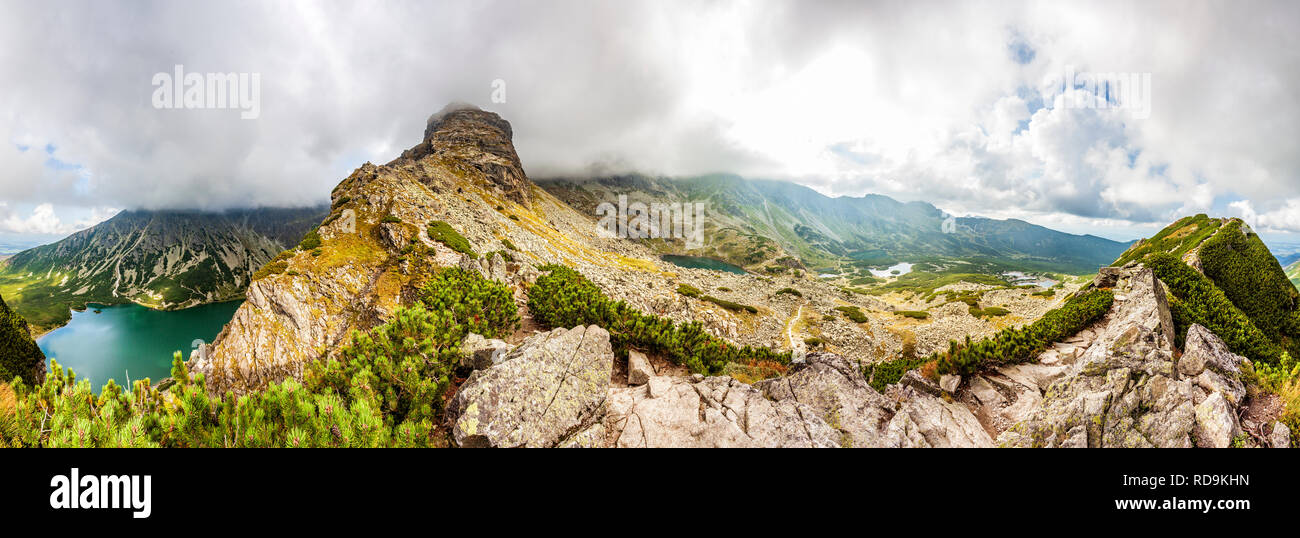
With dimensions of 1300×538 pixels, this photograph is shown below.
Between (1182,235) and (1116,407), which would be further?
(1182,235)

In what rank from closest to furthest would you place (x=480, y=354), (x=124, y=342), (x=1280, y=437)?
(x=1280, y=437) < (x=480, y=354) < (x=124, y=342)

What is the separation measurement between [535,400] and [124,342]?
168669 mm

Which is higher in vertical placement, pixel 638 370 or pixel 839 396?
pixel 839 396

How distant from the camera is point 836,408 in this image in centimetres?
802

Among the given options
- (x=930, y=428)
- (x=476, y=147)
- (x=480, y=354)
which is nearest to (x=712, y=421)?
(x=930, y=428)

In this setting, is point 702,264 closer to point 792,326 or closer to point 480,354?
point 792,326

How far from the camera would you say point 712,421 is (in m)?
7.20

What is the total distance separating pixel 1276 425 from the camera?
665 centimetres

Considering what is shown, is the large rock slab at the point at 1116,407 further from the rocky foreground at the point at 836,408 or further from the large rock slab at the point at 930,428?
the large rock slab at the point at 930,428

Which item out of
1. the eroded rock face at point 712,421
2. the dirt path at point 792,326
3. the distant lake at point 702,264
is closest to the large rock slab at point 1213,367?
the eroded rock face at point 712,421

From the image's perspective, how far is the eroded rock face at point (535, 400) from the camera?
637 centimetres

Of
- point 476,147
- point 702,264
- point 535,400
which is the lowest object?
point 535,400

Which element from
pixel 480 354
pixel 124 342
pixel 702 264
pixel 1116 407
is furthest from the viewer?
pixel 702 264
